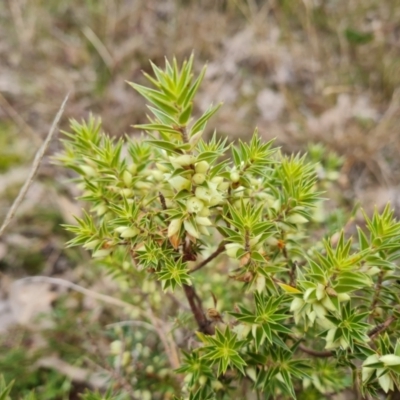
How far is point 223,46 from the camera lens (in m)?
3.56

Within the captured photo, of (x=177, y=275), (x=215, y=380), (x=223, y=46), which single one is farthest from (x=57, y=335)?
(x=223, y=46)

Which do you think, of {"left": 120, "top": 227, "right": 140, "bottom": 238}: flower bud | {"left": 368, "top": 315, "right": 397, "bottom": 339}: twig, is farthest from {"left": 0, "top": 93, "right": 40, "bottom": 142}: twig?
{"left": 368, "top": 315, "right": 397, "bottom": 339}: twig

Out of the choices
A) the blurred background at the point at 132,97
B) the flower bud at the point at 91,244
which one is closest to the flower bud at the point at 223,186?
the flower bud at the point at 91,244

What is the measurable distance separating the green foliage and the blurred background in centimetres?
82

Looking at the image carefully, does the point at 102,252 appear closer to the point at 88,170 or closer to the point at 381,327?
the point at 88,170

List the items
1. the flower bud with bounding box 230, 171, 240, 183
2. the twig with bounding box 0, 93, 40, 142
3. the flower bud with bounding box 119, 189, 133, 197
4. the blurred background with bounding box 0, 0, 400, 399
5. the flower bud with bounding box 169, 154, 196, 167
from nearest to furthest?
the flower bud with bounding box 169, 154, 196, 167, the flower bud with bounding box 230, 171, 240, 183, the flower bud with bounding box 119, 189, 133, 197, the blurred background with bounding box 0, 0, 400, 399, the twig with bounding box 0, 93, 40, 142

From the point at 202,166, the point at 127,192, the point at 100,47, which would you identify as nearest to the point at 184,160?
the point at 202,166

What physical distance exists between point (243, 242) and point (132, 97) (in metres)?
2.49

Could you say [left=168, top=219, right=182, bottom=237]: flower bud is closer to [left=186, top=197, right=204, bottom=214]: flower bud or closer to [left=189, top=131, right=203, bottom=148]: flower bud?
[left=186, top=197, right=204, bottom=214]: flower bud

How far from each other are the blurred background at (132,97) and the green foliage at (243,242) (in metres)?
0.82

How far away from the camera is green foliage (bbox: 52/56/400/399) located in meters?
0.90

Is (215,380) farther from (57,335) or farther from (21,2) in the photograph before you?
(21,2)

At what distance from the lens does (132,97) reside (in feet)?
10.5

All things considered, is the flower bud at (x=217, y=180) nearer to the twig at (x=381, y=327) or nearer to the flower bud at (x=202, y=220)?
the flower bud at (x=202, y=220)
